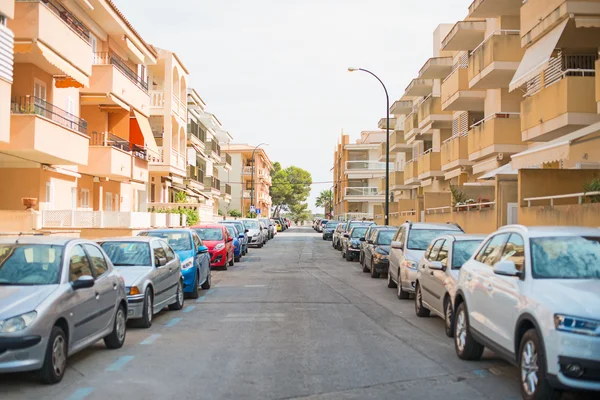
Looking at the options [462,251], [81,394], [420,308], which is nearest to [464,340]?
[462,251]

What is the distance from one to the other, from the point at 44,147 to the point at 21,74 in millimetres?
2807

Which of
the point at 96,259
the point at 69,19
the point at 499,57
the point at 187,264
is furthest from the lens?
the point at 69,19

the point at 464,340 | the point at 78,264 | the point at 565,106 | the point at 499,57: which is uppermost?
the point at 499,57

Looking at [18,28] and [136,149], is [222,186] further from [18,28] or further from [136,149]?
[18,28]

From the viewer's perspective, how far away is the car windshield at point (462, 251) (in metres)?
11.1

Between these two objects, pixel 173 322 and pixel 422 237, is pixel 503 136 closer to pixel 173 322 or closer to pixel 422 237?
pixel 422 237

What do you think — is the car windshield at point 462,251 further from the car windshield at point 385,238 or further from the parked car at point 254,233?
the parked car at point 254,233

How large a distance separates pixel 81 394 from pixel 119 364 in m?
1.51

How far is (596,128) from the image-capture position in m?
15.7

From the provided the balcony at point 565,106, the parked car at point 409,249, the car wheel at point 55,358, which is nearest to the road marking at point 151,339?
the car wheel at point 55,358

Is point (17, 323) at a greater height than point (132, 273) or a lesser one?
lesser


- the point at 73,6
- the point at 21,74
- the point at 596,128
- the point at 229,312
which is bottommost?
the point at 229,312

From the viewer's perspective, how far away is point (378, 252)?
70.2 ft

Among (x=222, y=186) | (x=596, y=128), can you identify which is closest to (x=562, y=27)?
(x=596, y=128)
